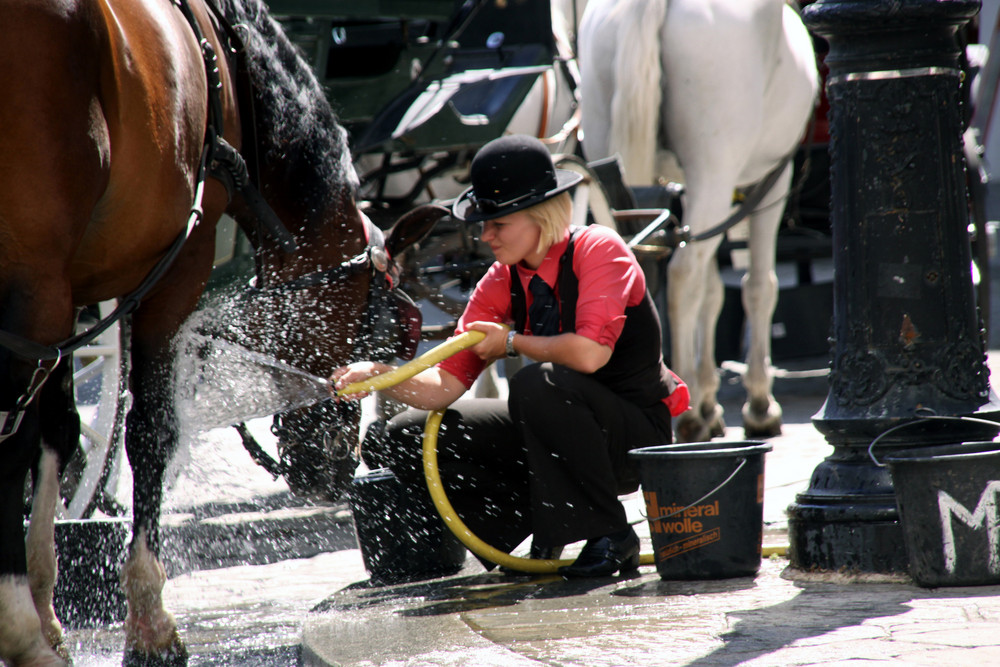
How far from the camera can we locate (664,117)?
609 centimetres

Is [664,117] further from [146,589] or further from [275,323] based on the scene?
[146,589]

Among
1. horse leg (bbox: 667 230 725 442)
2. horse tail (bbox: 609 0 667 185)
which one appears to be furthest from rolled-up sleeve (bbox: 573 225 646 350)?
horse leg (bbox: 667 230 725 442)

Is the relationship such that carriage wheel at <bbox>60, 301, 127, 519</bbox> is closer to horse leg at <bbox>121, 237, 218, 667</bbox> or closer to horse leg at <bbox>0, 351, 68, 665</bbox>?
horse leg at <bbox>121, 237, 218, 667</bbox>

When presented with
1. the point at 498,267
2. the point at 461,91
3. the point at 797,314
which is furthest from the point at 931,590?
the point at 797,314

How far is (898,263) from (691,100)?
2870 mm

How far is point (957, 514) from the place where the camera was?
291 centimetres

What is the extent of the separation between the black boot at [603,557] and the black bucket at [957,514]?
35.7 inches

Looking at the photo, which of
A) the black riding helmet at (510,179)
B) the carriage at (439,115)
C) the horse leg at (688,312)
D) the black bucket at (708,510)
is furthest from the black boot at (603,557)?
the horse leg at (688,312)

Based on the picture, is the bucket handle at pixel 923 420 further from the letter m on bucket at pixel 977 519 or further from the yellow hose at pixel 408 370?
the yellow hose at pixel 408 370

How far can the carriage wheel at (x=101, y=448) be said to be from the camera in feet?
13.9

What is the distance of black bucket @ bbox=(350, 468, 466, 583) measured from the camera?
378cm

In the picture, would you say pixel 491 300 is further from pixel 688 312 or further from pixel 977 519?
pixel 688 312

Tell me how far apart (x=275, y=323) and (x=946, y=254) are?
2163 millimetres

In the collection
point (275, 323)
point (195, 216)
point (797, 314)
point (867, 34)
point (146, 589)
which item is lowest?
point (797, 314)
